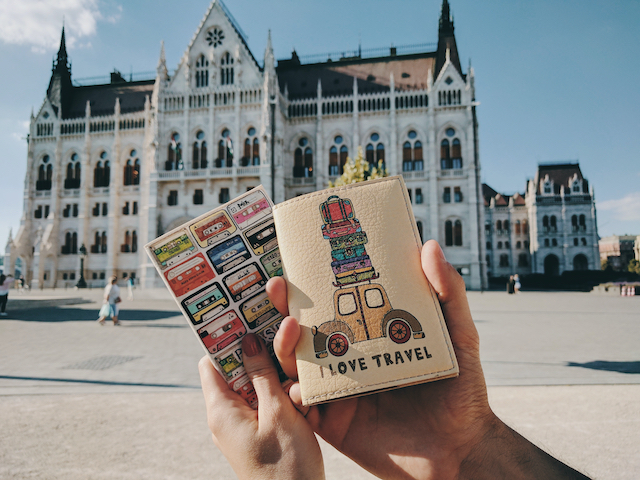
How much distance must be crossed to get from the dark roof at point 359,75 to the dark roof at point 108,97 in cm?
1658

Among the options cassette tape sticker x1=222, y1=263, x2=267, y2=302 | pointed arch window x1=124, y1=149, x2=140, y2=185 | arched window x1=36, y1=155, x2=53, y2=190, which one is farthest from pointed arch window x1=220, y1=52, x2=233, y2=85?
cassette tape sticker x1=222, y1=263, x2=267, y2=302

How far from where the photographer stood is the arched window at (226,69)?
36.6 metres

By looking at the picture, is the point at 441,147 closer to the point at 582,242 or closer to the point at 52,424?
the point at 582,242

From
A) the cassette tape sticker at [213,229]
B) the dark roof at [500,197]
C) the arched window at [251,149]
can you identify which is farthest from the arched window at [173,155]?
the dark roof at [500,197]

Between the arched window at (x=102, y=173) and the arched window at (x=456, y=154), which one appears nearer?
the arched window at (x=456, y=154)

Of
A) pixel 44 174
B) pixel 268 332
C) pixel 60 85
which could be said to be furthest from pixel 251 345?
pixel 60 85

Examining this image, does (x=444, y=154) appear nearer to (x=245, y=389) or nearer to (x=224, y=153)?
(x=224, y=153)

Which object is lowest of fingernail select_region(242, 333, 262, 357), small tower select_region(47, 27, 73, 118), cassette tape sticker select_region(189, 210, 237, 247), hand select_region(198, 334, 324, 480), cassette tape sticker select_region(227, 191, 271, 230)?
hand select_region(198, 334, 324, 480)

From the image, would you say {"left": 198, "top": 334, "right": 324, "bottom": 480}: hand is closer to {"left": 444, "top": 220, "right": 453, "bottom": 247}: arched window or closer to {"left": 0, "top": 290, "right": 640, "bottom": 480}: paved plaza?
{"left": 0, "top": 290, "right": 640, "bottom": 480}: paved plaza

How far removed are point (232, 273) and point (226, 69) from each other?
39598mm

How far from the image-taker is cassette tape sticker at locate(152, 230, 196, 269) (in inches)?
59.4

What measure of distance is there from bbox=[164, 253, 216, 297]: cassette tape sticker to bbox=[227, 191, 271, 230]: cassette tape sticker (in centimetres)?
21

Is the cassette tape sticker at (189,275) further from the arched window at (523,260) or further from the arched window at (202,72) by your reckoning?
the arched window at (523,260)

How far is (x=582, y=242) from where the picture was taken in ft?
181
